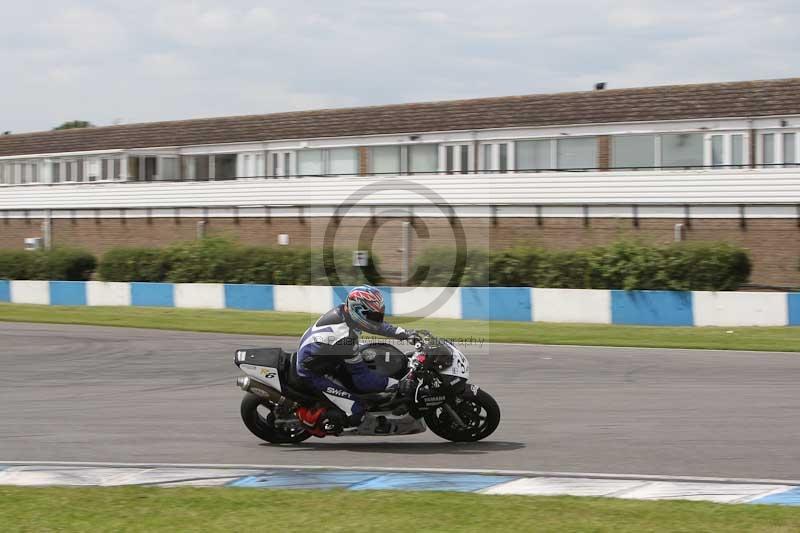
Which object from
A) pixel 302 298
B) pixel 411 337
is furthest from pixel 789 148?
pixel 411 337

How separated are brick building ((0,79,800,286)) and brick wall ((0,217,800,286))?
59 mm

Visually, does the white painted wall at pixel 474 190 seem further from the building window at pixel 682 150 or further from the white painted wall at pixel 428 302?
the white painted wall at pixel 428 302

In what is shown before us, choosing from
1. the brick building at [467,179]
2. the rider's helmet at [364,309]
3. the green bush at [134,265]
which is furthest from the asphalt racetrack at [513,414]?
the green bush at [134,265]

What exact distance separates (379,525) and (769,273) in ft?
82.2

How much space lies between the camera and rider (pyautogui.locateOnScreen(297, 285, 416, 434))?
9.77m

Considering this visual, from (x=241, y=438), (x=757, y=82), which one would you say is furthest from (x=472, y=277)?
(x=241, y=438)

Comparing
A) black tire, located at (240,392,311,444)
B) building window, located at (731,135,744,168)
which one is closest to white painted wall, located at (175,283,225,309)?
building window, located at (731,135,744,168)

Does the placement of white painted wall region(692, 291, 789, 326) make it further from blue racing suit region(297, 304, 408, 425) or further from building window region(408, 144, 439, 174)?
building window region(408, 144, 439, 174)

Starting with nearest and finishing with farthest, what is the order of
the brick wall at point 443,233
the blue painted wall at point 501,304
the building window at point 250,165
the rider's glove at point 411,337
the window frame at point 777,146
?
the rider's glove at point 411,337
the blue painted wall at point 501,304
the brick wall at point 443,233
the window frame at point 777,146
the building window at point 250,165

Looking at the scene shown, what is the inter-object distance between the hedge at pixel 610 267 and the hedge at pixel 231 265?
319 centimetres

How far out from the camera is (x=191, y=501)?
748 cm

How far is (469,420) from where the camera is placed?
10.1 meters

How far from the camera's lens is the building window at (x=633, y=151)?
36156mm

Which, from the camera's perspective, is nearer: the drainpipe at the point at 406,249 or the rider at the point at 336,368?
the rider at the point at 336,368
